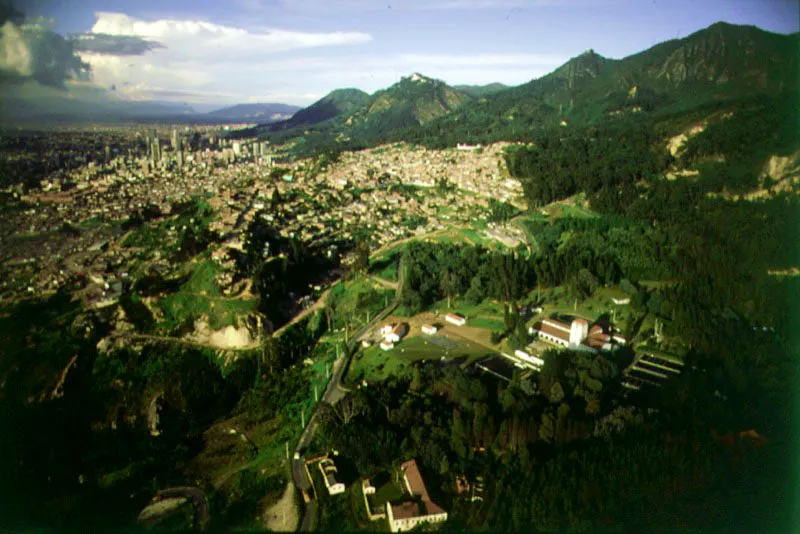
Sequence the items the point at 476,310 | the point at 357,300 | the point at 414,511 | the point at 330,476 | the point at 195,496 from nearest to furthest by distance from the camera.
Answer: the point at 414,511, the point at 330,476, the point at 195,496, the point at 476,310, the point at 357,300

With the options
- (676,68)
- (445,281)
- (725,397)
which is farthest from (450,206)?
(676,68)

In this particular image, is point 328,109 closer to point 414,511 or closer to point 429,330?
point 429,330

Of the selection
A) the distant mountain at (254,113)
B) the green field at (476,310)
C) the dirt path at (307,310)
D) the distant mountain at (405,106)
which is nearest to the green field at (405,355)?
the green field at (476,310)

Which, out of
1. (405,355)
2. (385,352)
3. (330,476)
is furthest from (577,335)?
(330,476)

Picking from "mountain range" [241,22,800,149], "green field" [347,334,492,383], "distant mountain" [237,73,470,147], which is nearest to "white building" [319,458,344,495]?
"green field" [347,334,492,383]

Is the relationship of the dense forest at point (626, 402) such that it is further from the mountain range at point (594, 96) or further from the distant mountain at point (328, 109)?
the distant mountain at point (328, 109)

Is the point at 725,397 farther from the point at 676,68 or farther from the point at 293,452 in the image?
the point at 676,68
